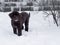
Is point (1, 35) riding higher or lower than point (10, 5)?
higher

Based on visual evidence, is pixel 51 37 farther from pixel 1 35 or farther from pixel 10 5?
pixel 10 5

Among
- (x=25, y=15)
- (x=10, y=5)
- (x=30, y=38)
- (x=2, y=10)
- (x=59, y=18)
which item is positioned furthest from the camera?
(x=10, y=5)

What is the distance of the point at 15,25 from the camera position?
951 cm

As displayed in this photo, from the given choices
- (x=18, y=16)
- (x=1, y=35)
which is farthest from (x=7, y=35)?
(x=18, y=16)

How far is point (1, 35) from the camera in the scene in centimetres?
955

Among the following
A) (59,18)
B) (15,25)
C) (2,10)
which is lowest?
(2,10)

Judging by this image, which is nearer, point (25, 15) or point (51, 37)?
point (51, 37)

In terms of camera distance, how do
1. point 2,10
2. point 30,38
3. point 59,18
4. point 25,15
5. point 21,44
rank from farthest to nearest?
point 2,10
point 59,18
point 25,15
point 30,38
point 21,44

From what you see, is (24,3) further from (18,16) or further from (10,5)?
(18,16)

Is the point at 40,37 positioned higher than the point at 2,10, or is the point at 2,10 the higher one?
the point at 40,37

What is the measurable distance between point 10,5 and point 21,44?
1738 cm

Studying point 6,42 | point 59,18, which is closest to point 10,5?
point 59,18

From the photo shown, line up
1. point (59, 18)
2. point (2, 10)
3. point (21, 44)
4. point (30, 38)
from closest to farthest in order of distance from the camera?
point (21, 44)
point (30, 38)
point (59, 18)
point (2, 10)

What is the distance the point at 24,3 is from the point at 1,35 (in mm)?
16282
